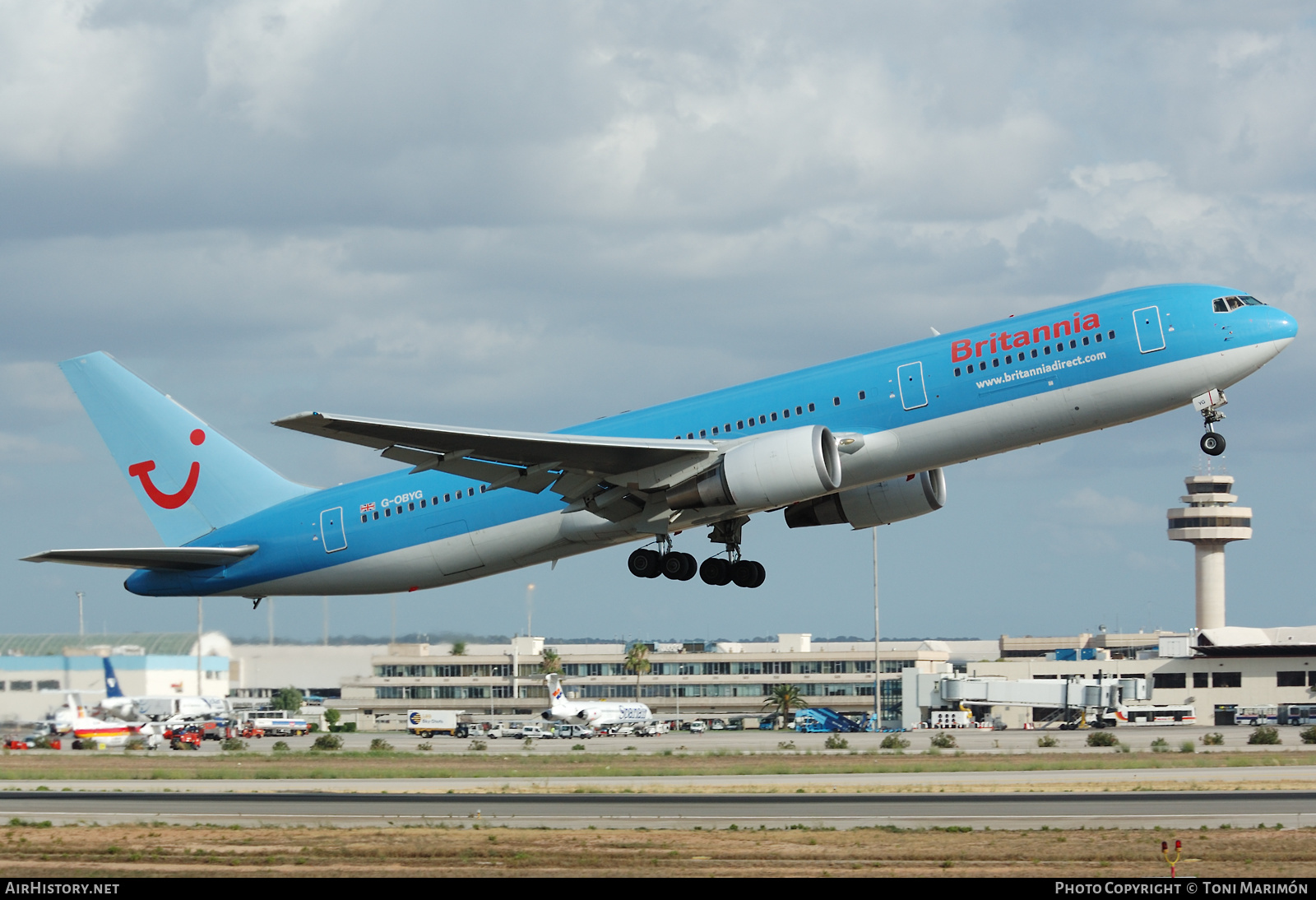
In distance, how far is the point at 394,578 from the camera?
4350 centimetres

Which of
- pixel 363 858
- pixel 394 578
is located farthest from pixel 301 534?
pixel 363 858

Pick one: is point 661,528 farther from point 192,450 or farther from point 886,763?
point 886,763

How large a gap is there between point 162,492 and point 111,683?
107 ft

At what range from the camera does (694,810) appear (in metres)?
38.8

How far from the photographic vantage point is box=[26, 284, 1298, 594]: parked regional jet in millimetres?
A: 35250

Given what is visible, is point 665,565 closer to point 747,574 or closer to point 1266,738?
point 747,574

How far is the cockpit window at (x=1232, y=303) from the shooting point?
35.1 metres

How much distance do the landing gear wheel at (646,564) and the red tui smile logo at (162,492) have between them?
15.6 meters

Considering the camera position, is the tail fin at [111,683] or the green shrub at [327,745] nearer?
the tail fin at [111,683]

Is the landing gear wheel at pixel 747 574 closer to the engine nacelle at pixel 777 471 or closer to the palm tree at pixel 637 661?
the engine nacelle at pixel 777 471

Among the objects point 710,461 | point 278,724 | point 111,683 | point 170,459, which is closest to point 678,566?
point 710,461

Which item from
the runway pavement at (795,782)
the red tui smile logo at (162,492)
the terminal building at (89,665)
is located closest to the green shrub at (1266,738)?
the runway pavement at (795,782)
